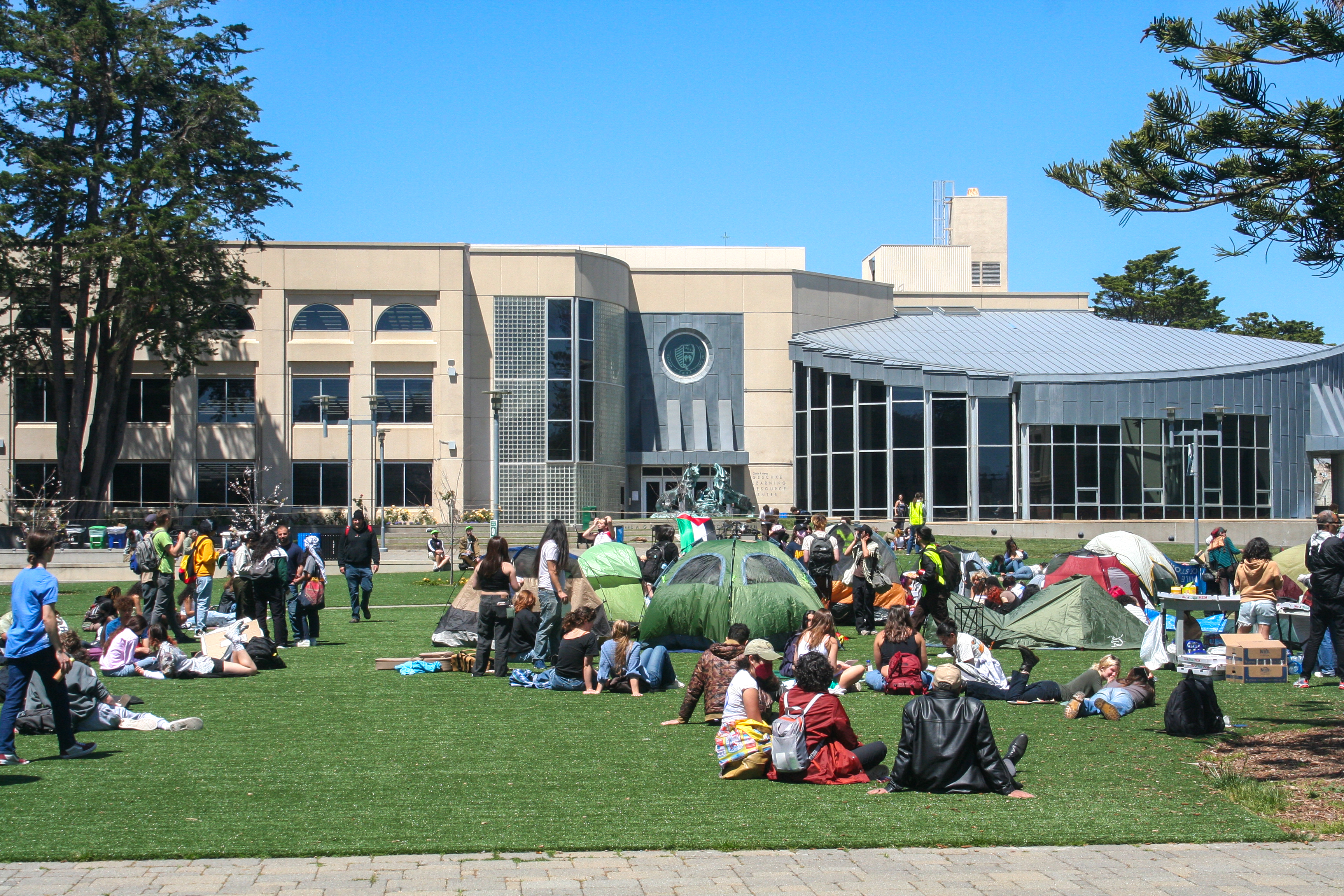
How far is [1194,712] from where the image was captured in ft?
32.7

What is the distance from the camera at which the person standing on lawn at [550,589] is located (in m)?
14.1

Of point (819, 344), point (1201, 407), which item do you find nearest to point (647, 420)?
point (819, 344)

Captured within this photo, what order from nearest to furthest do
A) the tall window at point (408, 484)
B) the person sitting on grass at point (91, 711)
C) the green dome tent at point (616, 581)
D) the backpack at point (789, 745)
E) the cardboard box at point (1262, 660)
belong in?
the backpack at point (789, 745), the person sitting on grass at point (91, 711), the cardboard box at point (1262, 660), the green dome tent at point (616, 581), the tall window at point (408, 484)

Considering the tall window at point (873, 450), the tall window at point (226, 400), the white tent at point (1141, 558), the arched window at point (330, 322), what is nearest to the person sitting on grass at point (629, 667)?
the white tent at point (1141, 558)

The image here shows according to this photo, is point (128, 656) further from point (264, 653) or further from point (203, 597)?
point (203, 597)

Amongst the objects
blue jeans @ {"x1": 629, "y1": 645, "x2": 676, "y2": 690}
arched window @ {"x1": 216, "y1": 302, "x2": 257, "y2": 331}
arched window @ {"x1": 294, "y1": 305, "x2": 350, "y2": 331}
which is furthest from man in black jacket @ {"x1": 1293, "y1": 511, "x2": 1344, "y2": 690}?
arched window @ {"x1": 216, "y1": 302, "x2": 257, "y2": 331}

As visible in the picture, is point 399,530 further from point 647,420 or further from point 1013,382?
point 1013,382

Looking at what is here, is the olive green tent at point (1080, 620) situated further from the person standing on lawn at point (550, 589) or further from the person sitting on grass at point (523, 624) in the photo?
the person sitting on grass at point (523, 624)

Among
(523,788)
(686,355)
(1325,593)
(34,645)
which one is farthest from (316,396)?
(523,788)

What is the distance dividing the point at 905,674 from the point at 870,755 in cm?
345

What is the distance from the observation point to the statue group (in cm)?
4519

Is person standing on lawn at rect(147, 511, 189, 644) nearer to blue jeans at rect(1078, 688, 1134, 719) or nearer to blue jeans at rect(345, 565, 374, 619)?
blue jeans at rect(345, 565, 374, 619)

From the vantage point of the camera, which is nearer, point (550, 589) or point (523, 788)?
point (523, 788)

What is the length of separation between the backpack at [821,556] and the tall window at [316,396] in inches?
1235
